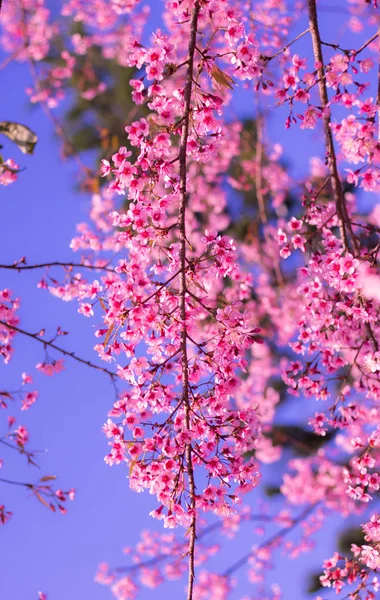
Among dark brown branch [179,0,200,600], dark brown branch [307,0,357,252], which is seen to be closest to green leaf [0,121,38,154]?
dark brown branch [179,0,200,600]

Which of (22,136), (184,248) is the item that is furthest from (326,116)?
(22,136)

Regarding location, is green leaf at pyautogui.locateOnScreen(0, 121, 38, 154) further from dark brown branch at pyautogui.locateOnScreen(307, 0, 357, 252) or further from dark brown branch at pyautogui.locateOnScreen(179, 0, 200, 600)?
dark brown branch at pyautogui.locateOnScreen(307, 0, 357, 252)

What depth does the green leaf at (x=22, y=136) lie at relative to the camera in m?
2.75

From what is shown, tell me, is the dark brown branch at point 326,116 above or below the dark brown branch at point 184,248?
above

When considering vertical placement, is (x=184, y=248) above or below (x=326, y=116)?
below

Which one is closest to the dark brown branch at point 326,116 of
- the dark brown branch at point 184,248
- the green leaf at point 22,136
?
the dark brown branch at point 184,248

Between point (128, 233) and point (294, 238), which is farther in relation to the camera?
point (294, 238)

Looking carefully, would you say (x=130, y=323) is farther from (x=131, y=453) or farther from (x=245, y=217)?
(x=245, y=217)

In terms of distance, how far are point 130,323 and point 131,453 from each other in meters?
0.53

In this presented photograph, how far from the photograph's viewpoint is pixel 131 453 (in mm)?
2592

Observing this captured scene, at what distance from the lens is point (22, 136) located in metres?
2.78

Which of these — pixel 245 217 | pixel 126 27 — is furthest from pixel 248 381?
pixel 126 27

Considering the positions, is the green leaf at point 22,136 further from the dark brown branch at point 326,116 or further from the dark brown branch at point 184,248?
the dark brown branch at point 326,116

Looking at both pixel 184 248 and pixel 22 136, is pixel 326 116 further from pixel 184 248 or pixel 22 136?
pixel 22 136
